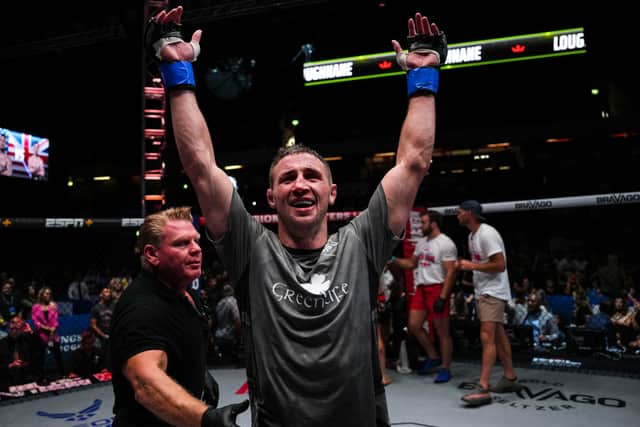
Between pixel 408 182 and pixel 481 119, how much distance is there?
15990mm

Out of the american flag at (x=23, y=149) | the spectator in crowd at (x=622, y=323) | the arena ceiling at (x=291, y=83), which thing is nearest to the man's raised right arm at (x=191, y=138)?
the arena ceiling at (x=291, y=83)

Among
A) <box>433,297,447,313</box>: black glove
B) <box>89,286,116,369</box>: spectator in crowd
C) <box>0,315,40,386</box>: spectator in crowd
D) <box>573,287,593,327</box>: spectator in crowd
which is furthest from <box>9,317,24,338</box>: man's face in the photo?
<box>573,287,593,327</box>: spectator in crowd

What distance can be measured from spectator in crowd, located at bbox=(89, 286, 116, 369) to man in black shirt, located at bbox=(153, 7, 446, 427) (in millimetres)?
5504

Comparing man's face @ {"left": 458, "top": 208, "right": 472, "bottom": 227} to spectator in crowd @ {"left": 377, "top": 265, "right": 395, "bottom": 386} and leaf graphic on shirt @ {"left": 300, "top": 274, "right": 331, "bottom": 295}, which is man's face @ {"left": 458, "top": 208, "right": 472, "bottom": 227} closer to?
spectator in crowd @ {"left": 377, "top": 265, "right": 395, "bottom": 386}

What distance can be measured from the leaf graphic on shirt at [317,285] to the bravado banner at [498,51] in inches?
308

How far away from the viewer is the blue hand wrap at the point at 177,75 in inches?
59.4

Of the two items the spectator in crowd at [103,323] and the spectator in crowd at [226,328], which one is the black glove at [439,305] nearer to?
the spectator in crowd at [226,328]

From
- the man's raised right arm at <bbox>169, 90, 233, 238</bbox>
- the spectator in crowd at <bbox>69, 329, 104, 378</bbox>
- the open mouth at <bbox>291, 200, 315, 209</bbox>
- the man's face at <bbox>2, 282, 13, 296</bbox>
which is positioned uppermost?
the man's raised right arm at <bbox>169, 90, 233, 238</bbox>

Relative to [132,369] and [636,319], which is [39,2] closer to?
[132,369]

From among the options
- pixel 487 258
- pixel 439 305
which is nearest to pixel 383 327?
pixel 439 305

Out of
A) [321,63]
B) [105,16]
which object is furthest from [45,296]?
[321,63]

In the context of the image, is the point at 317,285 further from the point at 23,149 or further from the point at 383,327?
the point at 23,149

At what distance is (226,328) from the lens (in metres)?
6.93

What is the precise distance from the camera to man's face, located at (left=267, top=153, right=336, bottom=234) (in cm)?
149
